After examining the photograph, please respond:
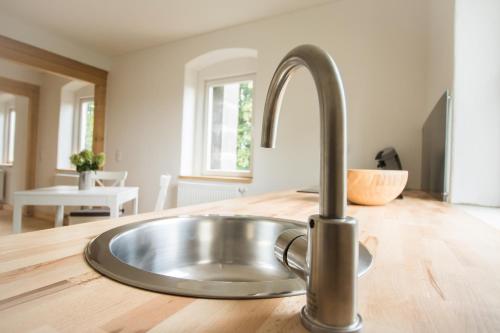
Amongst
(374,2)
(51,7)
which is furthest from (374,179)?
(51,7)

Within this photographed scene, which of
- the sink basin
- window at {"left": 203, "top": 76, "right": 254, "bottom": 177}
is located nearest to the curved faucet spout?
the sink basin

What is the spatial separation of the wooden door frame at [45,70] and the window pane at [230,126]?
5.00 feet

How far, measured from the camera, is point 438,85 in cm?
159

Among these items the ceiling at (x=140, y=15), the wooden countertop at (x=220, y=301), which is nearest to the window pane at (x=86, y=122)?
the ceiling at (x=140, y=15)

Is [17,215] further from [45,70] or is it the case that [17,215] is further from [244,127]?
[244,127]

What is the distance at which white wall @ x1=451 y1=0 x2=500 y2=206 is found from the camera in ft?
3.87

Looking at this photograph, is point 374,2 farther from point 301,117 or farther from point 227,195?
point 227,195

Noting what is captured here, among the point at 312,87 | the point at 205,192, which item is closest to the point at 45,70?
the point at 205,192

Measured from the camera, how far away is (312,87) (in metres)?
2.43

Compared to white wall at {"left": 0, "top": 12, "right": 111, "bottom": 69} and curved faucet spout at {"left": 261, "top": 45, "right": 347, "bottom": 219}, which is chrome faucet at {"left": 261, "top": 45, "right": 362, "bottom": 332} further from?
white wall at {"left": 0, "top": 12, "right": 111, "bottom": 69}

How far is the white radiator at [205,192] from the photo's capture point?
2801mm

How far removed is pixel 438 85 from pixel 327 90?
1683 mm

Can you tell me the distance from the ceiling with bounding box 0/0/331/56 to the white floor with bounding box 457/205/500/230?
1930mm

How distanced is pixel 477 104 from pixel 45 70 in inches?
148
